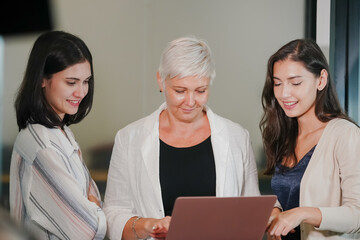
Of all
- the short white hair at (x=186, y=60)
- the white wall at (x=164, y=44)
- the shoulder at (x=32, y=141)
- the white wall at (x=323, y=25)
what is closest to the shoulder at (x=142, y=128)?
the short white hair at (x=186, y=60)

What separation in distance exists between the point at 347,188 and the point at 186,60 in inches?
29.2

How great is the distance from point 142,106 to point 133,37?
445mm

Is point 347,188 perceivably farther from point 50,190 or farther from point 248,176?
point 50,190

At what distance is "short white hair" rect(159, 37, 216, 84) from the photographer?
66.6 inches

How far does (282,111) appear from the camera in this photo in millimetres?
1999

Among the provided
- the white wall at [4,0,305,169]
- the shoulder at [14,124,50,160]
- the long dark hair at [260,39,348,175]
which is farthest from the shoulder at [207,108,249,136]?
the white wall at [4,0,305,169]

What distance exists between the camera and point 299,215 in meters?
1.58

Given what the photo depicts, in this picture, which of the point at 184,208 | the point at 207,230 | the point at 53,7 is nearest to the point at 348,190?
the point at 207,230

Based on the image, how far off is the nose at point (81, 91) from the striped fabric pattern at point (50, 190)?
0.19m

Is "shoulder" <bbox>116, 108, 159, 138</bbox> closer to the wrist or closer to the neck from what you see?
the neck

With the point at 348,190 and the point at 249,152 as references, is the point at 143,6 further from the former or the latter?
the point at 348,190

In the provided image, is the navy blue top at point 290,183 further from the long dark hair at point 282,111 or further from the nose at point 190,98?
the nose at point 190,98

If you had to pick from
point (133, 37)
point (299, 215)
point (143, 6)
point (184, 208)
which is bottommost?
point (299, 215)

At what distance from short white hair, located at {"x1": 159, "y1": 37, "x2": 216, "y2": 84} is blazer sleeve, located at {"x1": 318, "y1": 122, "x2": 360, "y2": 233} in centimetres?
55
